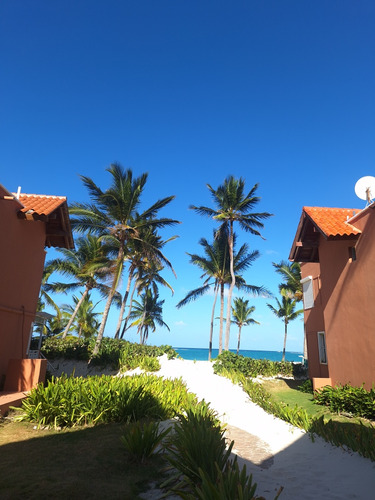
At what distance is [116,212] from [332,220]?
1241 cm

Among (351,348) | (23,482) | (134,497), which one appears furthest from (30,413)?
(351,348)

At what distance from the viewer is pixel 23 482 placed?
3752 mm

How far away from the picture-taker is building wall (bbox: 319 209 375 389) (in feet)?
29.7

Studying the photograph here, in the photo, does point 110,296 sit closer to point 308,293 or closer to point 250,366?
point 250,366

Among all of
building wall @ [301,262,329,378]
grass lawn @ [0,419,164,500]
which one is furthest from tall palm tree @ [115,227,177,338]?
grass lawn @ [0,419,164,500]

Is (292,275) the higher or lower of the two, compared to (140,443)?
higher

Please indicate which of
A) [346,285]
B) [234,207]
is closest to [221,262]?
[234,207]

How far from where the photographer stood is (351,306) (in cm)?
1000

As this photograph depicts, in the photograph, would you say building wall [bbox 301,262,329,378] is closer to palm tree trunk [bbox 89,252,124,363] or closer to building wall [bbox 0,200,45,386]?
palm tree trunk [bbox 89,252,124,363]

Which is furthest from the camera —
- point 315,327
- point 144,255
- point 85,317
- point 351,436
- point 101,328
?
point 85,317

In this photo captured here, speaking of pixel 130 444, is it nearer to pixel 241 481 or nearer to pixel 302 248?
pixel 241 481

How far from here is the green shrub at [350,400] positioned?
8.31m

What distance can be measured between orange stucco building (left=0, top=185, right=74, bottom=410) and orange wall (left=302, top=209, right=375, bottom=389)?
32.5 feet

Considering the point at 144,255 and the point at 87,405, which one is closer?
the point at 87,405
